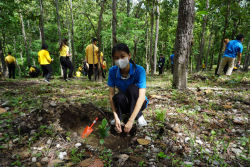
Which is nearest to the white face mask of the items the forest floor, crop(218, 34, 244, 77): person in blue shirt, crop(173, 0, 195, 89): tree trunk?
the forest floor

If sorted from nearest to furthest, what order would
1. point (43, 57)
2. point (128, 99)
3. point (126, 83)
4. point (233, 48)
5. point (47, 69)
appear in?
point (128, 99) < point (126, 83) < point (233, 48) < point (43, 57) < point (47, 69)

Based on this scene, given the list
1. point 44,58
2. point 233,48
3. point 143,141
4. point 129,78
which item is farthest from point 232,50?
point 44,58

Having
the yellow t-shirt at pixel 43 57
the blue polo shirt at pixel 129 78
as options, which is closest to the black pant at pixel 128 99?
the blue polo shirt at pixel 129 78

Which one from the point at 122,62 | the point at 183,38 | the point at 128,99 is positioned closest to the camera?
the point at 122,62

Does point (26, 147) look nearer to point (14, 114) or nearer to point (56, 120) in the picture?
point (56, 120)

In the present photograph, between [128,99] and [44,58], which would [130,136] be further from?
[44,58]

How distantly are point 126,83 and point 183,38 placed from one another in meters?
2.45

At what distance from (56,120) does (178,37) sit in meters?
3.79

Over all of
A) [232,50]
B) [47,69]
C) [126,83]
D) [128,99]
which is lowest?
[128,99]

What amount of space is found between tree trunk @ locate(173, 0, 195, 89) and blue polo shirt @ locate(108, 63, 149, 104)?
209 cm

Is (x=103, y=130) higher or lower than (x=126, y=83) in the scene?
lower

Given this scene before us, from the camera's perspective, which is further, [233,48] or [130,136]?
[233,48]

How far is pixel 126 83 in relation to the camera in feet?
8.64

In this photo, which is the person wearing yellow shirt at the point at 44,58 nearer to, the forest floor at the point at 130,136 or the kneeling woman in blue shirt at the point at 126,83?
the forest floor at the point at 130,136
